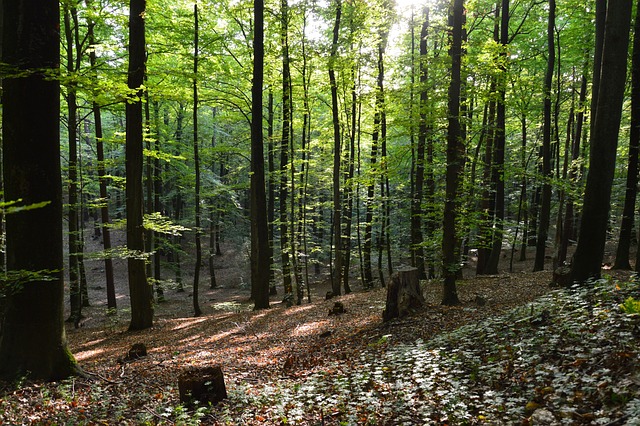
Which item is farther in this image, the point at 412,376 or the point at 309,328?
the point at 309,328

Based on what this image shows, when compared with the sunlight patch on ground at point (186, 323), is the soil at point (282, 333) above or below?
above

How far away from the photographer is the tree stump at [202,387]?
5133 millimetres

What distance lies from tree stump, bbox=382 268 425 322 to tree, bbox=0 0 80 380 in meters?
6.62

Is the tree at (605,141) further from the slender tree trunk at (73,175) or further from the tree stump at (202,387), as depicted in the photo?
the slender tree trunk at (73,175)

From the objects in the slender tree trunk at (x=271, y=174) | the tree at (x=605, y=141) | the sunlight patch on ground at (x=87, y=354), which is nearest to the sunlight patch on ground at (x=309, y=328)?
the sunlight patch on ground at (x=87, y=354)

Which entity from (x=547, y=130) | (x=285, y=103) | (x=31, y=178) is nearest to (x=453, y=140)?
(x=547, y=130)

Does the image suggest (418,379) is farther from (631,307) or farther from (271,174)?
(271,174)

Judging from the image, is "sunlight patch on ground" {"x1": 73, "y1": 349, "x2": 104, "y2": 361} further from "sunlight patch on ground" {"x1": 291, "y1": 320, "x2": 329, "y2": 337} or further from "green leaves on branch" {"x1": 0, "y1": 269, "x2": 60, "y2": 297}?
"green leaves on branch" {"x1": 0, "y1": 269, "x2": 60, "y2": 297}

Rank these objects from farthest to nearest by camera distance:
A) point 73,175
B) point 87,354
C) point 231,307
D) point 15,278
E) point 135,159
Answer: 1. point 231,307
2. point 73,175
3. point 135,159
4. point 87,354
5. point 15,278

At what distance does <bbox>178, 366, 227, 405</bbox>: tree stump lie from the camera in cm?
513

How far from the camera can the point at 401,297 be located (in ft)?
29.7

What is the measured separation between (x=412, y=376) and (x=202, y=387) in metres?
2.93

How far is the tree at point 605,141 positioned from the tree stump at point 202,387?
7.25 metres

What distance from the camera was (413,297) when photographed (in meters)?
9.17
